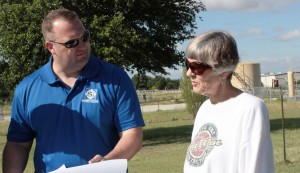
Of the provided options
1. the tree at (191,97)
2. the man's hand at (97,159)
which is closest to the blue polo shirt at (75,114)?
the man's hand at (97,159)

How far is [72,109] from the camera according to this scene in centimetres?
410

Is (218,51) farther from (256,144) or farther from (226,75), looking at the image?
(256,144)

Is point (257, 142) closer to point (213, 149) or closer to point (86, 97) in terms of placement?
point (213, 149)

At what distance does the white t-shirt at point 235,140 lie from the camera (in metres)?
3.24

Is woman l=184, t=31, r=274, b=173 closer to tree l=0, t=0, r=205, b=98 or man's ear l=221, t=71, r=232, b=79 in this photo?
man's ear l=221, t=71, r=232, b=79

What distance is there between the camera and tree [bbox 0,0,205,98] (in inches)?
879

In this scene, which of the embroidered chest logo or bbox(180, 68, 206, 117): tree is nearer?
the embroidered chest logo

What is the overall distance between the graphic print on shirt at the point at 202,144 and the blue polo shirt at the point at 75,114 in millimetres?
655

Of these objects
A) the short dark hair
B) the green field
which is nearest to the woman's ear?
the short dark hair

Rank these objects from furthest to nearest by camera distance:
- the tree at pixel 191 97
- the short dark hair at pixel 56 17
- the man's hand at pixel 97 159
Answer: the tree at pixel 191 97 < the short dark hair at pixel 56 17 < the man's hand at pixel 97 159

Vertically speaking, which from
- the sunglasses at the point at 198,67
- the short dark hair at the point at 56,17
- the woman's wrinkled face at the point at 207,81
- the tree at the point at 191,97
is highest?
the short dark hair at the point at 56,17

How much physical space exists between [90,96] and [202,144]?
38.3 inches

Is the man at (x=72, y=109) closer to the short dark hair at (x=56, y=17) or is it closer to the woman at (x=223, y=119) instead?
the short dark hair at (x=56, y=17)

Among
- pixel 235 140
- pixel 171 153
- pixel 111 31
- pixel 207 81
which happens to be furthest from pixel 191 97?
pixel 235 140
